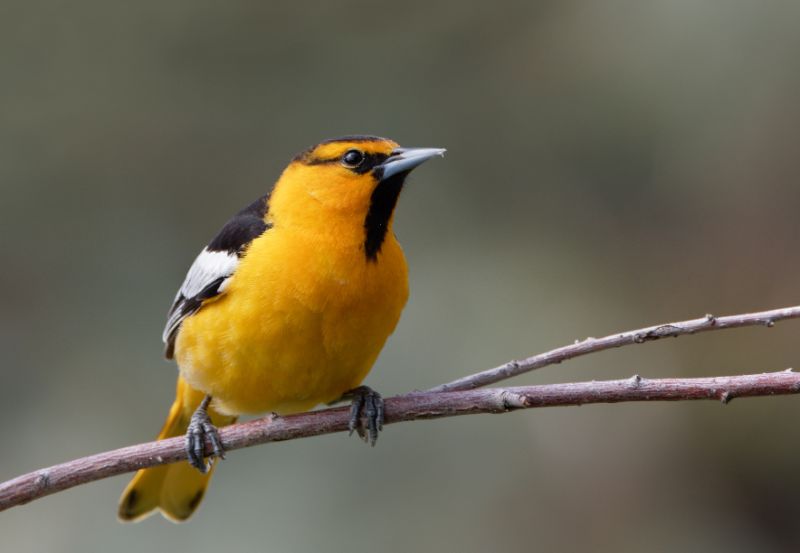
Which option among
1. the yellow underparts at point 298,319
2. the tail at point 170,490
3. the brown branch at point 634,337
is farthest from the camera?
the tail at point 170,490

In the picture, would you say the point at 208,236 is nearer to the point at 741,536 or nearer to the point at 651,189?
the point at 651,189

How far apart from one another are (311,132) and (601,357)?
1935 millimetres

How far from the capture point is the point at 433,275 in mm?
5145

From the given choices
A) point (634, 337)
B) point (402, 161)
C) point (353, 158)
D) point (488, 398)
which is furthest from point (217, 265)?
point (634, 337)

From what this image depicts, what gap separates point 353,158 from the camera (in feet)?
13.1

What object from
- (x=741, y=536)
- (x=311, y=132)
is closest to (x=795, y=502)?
(x=741, y=536)

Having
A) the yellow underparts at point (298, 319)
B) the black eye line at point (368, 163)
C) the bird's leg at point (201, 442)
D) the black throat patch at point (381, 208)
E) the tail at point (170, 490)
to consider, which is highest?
the black eye line at point (368, 163)

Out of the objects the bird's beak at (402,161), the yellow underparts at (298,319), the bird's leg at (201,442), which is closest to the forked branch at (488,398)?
the bird's leg at (201,442)

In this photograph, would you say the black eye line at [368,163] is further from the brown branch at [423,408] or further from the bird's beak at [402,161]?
the brown branch at [423,408]

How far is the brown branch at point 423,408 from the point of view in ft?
9.24

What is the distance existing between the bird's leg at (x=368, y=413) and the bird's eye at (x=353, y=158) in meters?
0.89

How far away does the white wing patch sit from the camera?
12.9 ft

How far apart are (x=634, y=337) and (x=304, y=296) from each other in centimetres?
120

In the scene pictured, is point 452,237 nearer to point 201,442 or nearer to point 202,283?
point 202,283
